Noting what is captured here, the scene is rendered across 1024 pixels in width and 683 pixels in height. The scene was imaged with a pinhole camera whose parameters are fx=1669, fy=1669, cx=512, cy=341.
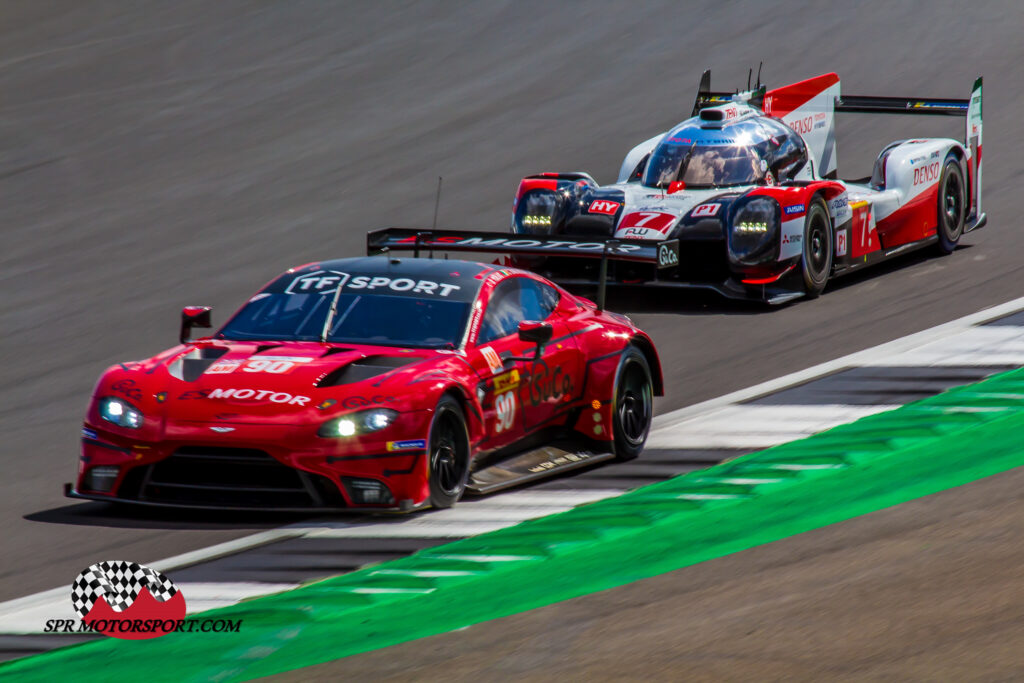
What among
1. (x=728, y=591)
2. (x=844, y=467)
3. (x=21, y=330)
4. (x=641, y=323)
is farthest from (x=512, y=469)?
(x=21, y=330)

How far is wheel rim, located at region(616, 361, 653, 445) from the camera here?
9.52 metres

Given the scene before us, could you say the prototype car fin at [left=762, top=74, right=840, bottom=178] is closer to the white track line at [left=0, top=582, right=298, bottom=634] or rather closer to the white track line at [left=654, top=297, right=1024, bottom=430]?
the white track line at [left=654, top=297, right=1024, bottom=430]

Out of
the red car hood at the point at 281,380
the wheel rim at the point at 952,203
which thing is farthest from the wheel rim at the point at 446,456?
the wheel rim at the point at 952,203

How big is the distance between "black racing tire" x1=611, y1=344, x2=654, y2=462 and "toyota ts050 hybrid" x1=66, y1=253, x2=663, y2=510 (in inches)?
0.5

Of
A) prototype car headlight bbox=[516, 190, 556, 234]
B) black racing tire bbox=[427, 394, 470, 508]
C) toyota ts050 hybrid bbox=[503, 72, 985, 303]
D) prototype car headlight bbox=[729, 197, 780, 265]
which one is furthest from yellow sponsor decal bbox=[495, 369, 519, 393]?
prototype car headlight bbox=[516, 190, 556, 234]

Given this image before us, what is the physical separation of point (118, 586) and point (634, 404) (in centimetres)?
374

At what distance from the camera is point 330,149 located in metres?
21.2

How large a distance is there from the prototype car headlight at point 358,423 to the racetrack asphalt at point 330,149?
2.02 ft

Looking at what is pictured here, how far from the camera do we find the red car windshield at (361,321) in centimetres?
867

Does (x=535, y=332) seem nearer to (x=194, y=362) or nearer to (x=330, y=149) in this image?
(x=194, y=362)

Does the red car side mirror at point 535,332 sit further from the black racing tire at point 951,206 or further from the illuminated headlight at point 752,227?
the black racing tire at point 951,206

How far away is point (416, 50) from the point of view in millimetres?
25797

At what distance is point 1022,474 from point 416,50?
18.8 metres

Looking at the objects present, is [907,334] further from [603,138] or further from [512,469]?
[603,138]
